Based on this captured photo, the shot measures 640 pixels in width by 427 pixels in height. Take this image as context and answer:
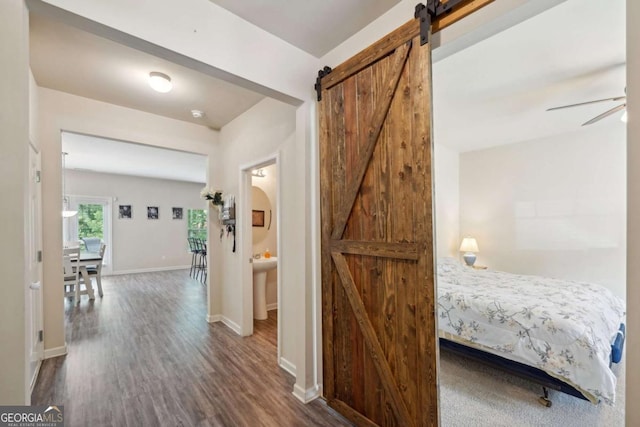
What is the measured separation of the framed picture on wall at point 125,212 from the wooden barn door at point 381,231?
7.85 meters

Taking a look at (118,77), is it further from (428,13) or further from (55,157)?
(428,13)

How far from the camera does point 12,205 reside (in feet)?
3.84

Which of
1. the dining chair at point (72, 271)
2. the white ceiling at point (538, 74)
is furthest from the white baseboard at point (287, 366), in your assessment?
the dining chair at point (72, 271)

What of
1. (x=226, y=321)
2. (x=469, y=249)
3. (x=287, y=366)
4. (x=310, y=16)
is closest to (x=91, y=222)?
(x=226, y=321)

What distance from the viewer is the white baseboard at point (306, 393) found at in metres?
2.16

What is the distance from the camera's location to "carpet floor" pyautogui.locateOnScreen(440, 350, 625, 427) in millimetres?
1930

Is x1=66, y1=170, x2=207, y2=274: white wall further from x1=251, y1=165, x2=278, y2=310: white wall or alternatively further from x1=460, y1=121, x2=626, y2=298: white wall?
x1=460, y1=121, x2=626, y2=298: white wall

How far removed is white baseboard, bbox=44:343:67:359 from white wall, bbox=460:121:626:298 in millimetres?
6097

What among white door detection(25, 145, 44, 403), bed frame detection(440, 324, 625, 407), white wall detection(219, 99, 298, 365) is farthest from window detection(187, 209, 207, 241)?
bed frame detection(440, 324, 625, 407)

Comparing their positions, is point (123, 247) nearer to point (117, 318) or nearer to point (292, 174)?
point (117, 318)

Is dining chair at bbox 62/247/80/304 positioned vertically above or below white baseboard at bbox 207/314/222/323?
above

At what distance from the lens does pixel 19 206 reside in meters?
1.19

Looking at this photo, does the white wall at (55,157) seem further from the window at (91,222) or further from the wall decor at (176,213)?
the wall decor at (176,213)

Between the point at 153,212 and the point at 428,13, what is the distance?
8.81 meters
